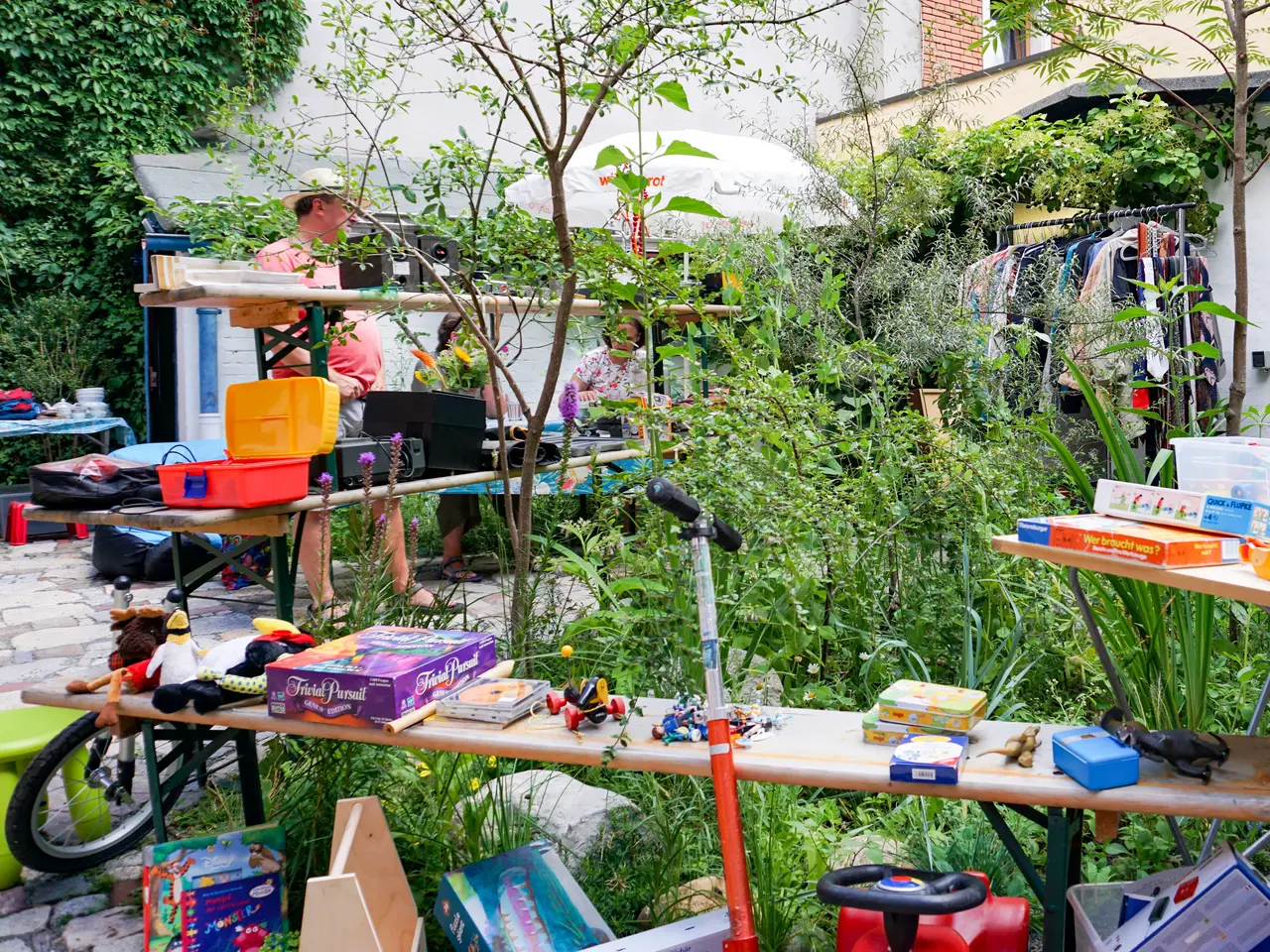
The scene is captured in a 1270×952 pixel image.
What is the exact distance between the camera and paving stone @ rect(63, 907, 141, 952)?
7.57 feet

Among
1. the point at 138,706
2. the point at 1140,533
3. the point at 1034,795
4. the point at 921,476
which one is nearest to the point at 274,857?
the point at 138,706

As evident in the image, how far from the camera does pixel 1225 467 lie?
2.00m

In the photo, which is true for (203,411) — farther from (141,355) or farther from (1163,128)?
(1163,128)

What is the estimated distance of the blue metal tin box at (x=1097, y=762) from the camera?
1.67 meters

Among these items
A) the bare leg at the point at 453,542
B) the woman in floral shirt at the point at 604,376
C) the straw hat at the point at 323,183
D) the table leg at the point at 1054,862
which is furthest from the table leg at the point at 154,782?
the woman in floral shirt at the point at 604,376

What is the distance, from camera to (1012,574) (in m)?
3.22

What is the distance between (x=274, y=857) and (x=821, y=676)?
1616 mm

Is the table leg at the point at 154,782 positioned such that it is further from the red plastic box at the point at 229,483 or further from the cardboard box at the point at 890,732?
the cardboard box at the point at 890,732

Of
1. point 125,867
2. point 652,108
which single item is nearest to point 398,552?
point 125,867

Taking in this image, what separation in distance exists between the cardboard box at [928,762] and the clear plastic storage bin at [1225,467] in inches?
25.9

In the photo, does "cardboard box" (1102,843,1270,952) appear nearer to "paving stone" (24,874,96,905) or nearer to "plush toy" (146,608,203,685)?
"plush toy" (146,608,203,685)

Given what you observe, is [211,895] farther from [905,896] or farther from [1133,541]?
[1133,541]

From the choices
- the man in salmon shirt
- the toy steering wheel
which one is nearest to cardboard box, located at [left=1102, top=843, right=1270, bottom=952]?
the toy steering wheel

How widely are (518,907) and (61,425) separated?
7158mm
